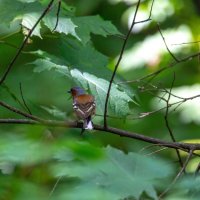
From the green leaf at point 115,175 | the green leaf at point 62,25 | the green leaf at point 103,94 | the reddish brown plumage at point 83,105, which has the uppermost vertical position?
the green leaf at point 115,175

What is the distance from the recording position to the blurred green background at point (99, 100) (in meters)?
1.15

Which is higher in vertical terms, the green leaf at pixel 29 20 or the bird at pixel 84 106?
the green leaf at pixel 29 20

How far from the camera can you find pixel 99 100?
3.54m

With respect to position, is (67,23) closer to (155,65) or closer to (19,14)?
(19,14)

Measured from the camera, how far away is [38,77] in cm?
632

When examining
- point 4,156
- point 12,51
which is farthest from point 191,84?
point 4,156

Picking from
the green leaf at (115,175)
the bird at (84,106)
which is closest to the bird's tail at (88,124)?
the bird at (84,106)

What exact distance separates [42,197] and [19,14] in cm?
273

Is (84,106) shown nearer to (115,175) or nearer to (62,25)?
(62,25)

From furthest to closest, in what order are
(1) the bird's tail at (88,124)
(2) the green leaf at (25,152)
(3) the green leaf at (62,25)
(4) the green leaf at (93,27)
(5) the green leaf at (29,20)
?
(4) the green leaf at (93,27) → (5) the green leaf at (29,20) → (3) the green leaf at (62,25) → (1) the bird's tail at (88,124) → (2) the green leaf at (25,152)

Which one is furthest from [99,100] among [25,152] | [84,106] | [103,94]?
[25,152]

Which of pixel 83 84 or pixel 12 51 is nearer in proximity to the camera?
pixel 83 84

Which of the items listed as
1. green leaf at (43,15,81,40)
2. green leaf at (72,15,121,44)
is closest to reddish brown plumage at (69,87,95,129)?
green leaf at (72,15,121,44)

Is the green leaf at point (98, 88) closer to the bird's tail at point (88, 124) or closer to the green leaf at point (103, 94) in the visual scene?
the green leaf at point (103, 94)
